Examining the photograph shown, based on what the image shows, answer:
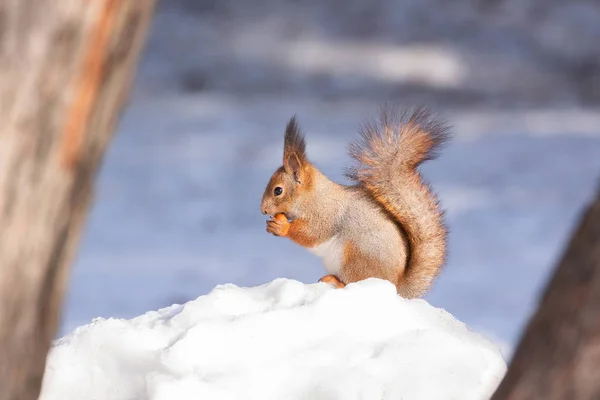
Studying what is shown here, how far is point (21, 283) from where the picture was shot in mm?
847

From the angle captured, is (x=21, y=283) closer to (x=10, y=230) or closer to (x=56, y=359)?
(x=10, y=230)

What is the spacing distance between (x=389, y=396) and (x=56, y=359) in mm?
528

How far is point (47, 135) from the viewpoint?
0.80m

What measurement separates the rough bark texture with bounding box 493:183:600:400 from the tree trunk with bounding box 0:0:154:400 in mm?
453

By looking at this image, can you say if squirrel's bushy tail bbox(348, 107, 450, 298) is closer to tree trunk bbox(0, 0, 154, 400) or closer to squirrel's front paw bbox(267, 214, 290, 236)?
squirrel's front paw bbox(267, 214, 290, 236)

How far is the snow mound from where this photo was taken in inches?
54.3

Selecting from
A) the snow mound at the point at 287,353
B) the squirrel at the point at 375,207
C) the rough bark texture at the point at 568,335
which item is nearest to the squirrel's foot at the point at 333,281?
the squirrel at the point at 375,207

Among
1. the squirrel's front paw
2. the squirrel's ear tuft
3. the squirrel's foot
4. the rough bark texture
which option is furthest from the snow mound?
the rough bark texture

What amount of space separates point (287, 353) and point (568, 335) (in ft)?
2.13

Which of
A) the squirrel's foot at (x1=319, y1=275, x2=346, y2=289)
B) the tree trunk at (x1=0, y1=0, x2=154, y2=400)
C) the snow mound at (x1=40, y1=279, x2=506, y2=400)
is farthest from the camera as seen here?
the squirrel's foot at (x1=319, y1=275, x2=346, y2=289)

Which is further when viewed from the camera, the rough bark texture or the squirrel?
the squirrel

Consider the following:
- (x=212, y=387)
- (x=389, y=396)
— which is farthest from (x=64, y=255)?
(x=389, y=396)

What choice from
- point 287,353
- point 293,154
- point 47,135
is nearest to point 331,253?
point 293,154

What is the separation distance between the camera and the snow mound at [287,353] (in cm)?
138
